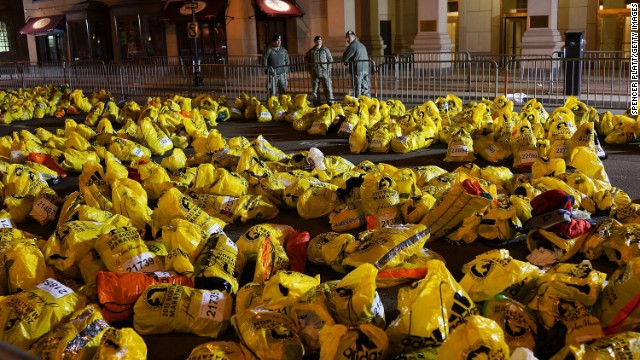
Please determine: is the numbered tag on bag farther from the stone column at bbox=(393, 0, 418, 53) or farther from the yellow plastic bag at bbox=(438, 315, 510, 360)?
the stone column at bbox=(393, 0, 418, 53)

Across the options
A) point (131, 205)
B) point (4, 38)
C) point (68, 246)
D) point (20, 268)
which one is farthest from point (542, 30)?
point (4, 38)

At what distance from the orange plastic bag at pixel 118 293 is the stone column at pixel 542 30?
16937 millimetres

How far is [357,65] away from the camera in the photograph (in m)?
14.2

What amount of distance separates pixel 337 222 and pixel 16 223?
3.48 m

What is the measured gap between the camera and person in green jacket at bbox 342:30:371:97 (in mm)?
14227

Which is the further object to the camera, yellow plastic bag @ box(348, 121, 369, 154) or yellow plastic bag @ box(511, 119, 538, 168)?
yellow plastic bag @ box(348, 121, 369, 154)

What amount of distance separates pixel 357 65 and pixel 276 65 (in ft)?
7.24

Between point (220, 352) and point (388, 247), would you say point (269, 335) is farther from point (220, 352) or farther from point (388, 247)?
point (388, 247)

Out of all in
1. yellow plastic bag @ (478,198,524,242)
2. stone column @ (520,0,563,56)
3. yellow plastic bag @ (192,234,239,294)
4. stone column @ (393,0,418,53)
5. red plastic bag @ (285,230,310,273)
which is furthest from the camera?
stone column @ (393,0,418,53)

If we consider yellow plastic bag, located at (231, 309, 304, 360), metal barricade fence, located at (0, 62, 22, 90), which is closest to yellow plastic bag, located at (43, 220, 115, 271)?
yellow plastic bag, located at (231, 309, 304, 360)

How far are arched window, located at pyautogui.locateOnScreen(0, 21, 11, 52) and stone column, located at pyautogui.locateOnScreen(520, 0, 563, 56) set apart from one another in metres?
34.8

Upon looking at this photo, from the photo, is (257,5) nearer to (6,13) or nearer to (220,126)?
(220,126)

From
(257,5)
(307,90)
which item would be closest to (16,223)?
(307,90)

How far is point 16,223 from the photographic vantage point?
6.87 m
